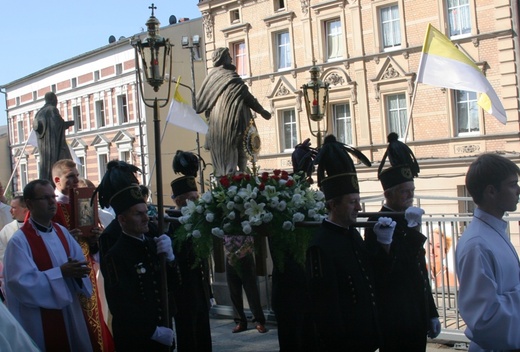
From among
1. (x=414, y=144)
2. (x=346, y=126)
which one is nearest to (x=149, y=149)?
(x=346, y=126)

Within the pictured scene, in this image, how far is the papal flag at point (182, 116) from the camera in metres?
14.7

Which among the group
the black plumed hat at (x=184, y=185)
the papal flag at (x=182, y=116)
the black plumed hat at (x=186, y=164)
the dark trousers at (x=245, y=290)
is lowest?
the dark trousers at (x=245, y=290)

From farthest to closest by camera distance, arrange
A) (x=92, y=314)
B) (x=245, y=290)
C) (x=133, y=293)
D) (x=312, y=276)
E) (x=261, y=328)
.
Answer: (x=245, y=290) → (x=261, y=328) → (x=92, y=314) → (x=133, y=293) → (x=312, y=276)

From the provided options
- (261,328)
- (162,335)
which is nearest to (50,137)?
(261,328)

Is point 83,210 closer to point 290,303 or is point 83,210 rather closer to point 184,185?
point 184,185

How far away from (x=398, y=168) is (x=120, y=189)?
2.13m

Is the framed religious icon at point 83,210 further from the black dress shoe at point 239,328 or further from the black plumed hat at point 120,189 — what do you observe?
the black dress shoe at point 239,328

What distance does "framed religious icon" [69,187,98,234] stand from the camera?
6672mm

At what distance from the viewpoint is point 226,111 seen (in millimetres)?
9477

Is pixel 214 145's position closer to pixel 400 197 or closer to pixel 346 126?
pixel 400 197

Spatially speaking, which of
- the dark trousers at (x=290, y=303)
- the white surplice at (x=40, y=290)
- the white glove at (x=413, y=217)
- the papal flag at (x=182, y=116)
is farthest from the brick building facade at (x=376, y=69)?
the white glove at (x=413, y=217)

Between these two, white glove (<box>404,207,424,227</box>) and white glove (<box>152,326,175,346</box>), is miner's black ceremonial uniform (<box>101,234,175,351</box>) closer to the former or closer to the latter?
white glove (<box>152,326,175,346</box>)

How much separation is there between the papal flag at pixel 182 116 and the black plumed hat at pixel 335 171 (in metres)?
9.71

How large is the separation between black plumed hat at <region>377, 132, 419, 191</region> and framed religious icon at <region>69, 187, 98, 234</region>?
9.02 feet
